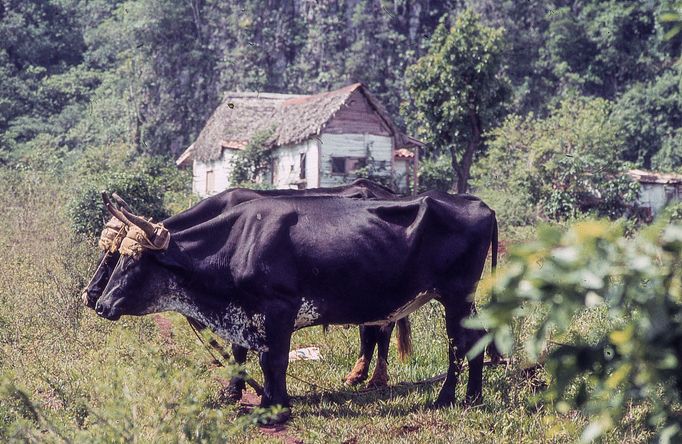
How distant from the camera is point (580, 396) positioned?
232 cm

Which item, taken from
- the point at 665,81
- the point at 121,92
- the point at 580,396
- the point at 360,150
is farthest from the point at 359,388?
the point at 121,92

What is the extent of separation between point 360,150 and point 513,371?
20.9m

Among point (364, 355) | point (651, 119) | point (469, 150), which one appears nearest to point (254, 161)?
point (469, 150)

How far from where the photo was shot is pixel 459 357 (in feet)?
21.1

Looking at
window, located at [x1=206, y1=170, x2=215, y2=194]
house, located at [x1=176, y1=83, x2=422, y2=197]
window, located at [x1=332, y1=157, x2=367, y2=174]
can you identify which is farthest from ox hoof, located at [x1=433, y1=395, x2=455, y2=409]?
window, located at [x1=206, y1=170, x2=215, y2=194]

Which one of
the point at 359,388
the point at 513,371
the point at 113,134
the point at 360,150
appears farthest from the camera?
the point at 113,134

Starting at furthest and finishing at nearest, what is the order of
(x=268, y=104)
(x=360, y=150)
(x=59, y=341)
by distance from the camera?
(x=268, y=104) < (x=360, y=150) < (x=59, y=341)

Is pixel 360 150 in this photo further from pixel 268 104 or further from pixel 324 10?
pixel 324 10

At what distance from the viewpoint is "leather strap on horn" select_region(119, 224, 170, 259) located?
6.27m

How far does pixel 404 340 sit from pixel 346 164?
20.6 metres

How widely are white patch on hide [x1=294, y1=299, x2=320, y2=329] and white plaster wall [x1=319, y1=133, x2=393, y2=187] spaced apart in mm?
20069

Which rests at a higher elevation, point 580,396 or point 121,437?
point 580,396

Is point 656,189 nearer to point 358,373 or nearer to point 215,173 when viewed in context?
point 215,173

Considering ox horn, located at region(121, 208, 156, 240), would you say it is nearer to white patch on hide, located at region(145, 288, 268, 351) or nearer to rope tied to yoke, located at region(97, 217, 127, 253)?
rope tied to yoke, located at region(97, 217, 127, 253)
